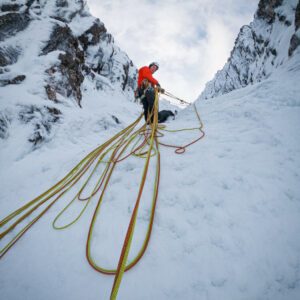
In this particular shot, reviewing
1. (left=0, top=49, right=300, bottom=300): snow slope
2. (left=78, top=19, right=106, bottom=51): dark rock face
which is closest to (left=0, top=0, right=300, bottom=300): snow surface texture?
(left=0, top=49, right=300, bottom=300): snow slope

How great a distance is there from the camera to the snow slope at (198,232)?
83cm

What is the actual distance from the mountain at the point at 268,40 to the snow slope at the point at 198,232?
536 centimetres

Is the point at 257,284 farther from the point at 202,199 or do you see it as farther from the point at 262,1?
the point at 262,1

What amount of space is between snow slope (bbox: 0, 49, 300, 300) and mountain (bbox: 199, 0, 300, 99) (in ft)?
17.6

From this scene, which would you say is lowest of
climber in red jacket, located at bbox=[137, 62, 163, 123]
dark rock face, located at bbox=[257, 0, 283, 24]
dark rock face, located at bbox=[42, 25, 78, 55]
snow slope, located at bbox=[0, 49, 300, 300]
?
snow slope, located at bbox=[0, 49, 300, 300]

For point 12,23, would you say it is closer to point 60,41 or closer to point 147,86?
point 60,41

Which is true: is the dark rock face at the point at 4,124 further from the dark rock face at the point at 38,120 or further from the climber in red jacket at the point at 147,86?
the climber in red jacket at the point at 147,86

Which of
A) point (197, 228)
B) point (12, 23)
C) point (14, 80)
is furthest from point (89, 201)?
point (12, 23)

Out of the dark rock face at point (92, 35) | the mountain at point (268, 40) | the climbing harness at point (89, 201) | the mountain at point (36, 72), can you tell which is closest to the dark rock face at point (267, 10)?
the mountain at point (268, 40)

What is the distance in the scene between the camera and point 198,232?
1.05 m

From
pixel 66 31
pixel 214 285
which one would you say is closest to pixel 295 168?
pixel 214 285

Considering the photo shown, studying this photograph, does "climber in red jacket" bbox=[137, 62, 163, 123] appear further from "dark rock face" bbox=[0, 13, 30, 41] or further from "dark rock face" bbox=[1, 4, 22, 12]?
"dark rock face" bbox=[1, 4, 22, 12]

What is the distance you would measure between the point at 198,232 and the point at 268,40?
1686 cm

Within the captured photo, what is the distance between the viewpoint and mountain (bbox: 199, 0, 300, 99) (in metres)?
7.60
